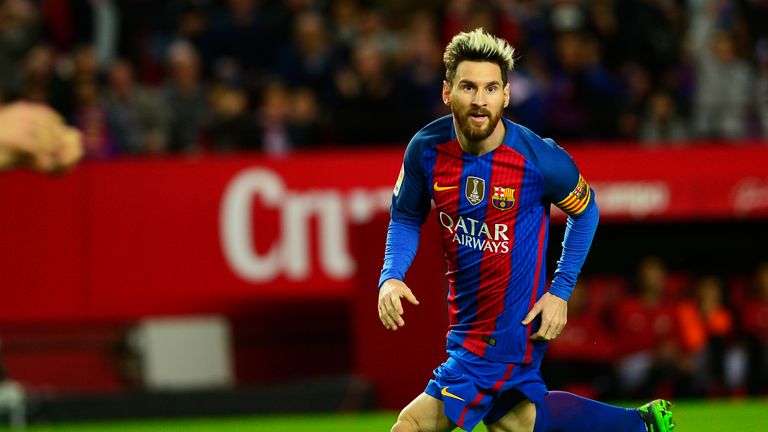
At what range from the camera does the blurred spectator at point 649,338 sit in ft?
40.1

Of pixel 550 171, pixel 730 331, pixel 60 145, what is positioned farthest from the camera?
pixel 730 331

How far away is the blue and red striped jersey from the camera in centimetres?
550

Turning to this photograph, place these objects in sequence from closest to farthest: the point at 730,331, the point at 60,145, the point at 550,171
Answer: the point at 60,145
the point at 550,171
the point at 730,331

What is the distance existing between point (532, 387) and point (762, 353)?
7.44 metres

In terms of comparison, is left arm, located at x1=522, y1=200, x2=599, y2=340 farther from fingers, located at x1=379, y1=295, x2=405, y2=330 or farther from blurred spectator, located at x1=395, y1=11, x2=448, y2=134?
blurred spectator, located at x1=395, y1=11, x2=448, y2=134

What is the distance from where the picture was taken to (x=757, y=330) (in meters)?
12.7

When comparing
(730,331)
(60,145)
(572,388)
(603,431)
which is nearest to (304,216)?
(572,388)

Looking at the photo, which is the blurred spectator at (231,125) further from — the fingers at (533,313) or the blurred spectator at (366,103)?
the fingers at (533,313)

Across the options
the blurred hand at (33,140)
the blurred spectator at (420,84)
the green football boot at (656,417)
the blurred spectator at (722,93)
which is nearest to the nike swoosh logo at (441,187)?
the green football boot at (656,417)

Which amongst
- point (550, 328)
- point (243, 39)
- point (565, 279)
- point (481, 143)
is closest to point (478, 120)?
point (481, 143)

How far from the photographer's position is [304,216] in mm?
12914

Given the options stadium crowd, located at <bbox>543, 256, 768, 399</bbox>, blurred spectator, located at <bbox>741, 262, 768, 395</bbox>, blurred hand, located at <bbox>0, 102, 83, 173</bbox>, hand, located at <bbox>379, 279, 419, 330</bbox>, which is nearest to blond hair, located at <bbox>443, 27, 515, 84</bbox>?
Answer: hand, located at <bbox>379, 279, 419, 330</bbox>

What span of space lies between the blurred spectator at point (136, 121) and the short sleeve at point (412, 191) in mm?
7612

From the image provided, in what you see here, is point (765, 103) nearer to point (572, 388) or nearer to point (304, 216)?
point (572, 388)
